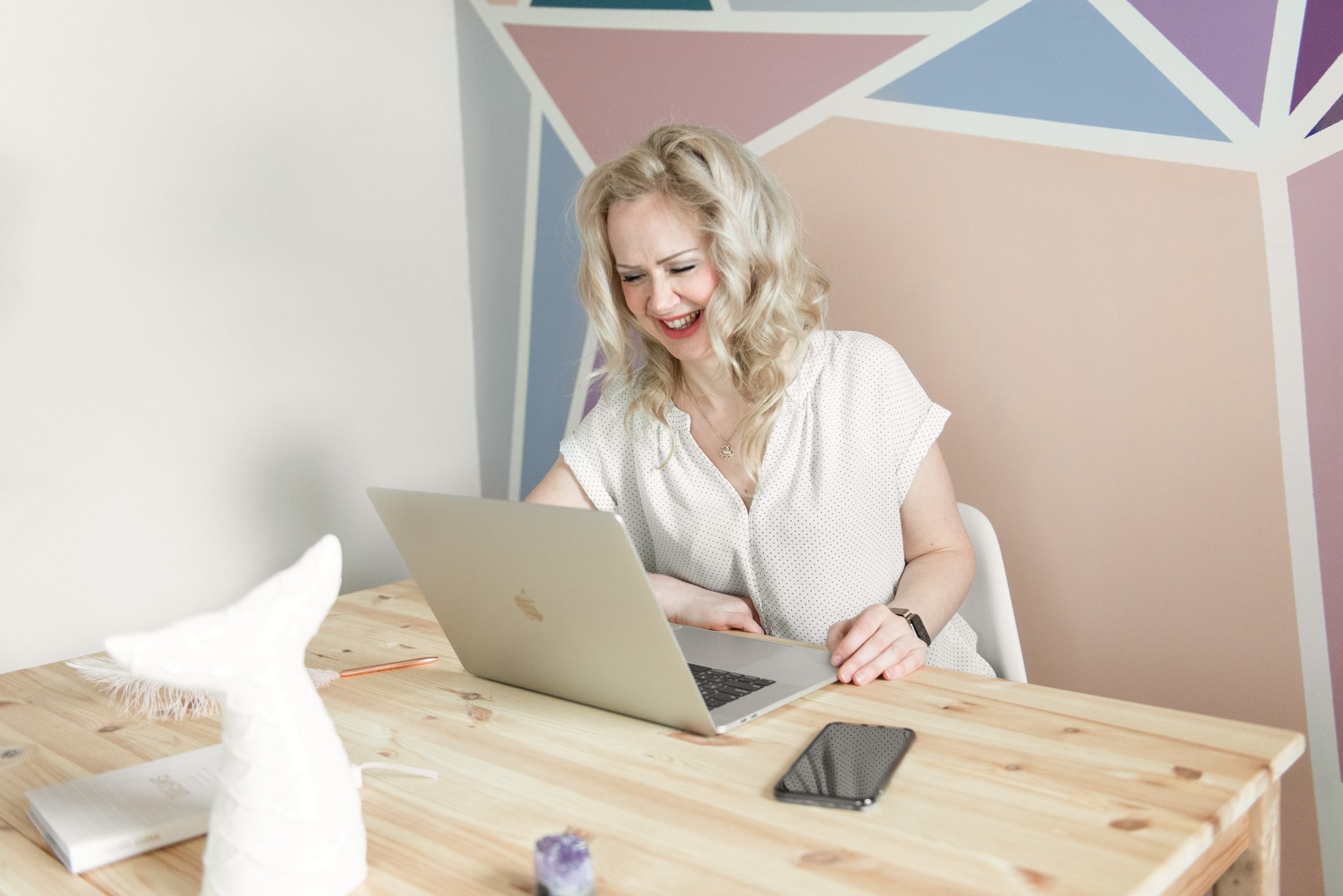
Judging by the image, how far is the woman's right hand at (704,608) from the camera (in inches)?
61.1

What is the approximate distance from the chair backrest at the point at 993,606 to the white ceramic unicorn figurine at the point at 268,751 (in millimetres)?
1090

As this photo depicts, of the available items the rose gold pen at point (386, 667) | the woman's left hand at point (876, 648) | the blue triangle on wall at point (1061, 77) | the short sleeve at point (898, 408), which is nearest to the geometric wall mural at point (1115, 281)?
the blue triangle on wall at point (1061, 77)

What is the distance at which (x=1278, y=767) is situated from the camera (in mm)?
948

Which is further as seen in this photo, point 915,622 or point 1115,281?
point 1115,281

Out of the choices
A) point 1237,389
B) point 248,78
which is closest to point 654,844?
point 1237,389

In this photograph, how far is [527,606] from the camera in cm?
115

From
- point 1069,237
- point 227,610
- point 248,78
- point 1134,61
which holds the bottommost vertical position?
point 227,610

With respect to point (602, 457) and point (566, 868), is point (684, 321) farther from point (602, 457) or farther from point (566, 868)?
point (566, 868)

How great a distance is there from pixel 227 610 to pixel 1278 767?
0.88 meters

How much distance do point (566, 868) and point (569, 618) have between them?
0.37 metres

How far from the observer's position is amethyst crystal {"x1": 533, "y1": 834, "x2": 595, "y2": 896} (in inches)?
30.1

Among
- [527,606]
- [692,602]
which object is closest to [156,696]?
[527,606]

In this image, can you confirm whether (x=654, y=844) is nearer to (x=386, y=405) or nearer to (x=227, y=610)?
(x=227, y=610)

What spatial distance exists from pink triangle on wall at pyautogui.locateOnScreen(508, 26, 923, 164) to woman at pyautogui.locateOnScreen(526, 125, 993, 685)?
0.36 metres
